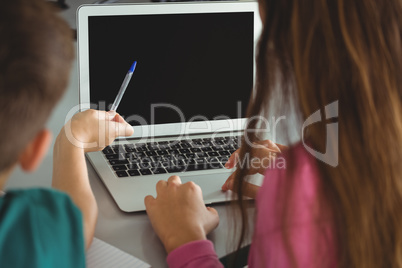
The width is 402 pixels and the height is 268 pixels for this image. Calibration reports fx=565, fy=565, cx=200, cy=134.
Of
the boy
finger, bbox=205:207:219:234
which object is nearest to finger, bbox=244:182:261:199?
finger, bbox=205:207:219:234

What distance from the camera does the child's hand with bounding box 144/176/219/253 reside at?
85cm

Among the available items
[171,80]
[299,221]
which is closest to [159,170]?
[171,80]

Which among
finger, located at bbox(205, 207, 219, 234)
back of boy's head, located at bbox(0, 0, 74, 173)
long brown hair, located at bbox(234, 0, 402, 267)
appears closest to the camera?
back of boy's head, located at bbox(0, 0, 74, 173)

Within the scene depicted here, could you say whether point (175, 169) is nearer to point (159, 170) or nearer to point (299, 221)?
point (159, 170)

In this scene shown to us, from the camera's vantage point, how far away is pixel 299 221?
726 millimetres

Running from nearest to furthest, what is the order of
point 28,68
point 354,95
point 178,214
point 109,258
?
point 28,68, point 354,95, point 109,258, point 178,214

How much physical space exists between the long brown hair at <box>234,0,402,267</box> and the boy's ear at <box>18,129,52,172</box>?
30cm

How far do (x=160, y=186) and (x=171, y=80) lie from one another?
1.09 ft

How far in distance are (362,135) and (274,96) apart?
0.14 metres

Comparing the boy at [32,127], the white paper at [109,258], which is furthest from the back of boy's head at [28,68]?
the white paper at [109,258]

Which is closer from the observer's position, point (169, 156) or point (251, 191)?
point (251, 191)

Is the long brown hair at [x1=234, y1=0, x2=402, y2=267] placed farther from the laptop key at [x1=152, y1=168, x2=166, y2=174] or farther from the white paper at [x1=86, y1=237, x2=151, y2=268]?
the laptop key at [x1=152, y1=168, x2=166, y2=174]

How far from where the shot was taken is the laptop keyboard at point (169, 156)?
3.58ft

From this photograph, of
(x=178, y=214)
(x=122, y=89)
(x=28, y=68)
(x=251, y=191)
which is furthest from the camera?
(x=122, y=89)
